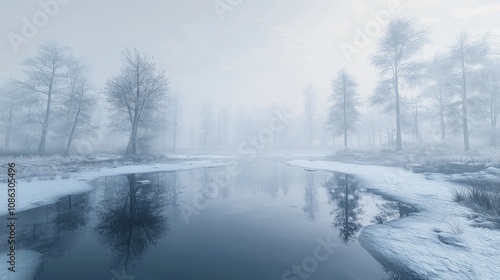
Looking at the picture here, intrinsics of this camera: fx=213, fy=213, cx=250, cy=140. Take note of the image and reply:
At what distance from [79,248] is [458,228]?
8217 mm

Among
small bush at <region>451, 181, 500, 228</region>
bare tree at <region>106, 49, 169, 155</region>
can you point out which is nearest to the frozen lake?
small bush at <region>451, 181, 500, 228</region>

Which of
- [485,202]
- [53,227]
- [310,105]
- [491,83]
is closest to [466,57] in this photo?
[491,83]

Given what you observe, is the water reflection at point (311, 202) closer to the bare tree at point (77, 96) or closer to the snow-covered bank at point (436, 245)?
the snow-covered bank at point (436, 245)

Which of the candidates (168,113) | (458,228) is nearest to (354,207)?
(458,228)

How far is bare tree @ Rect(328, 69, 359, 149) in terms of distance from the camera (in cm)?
3030

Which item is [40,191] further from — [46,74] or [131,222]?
[46,74]

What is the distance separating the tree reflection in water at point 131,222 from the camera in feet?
14.2

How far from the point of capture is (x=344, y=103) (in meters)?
30.1

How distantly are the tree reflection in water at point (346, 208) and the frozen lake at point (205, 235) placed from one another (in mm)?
32

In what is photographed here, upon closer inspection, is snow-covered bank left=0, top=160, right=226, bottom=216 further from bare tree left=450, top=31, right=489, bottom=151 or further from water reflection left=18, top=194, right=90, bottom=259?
bare tree left=450, top=31, right=489, bottom=151

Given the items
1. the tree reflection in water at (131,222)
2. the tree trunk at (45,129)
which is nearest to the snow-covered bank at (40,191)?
the tree reflection in water at (131,222)

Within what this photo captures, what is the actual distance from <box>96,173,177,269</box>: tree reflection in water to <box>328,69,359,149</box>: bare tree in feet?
89.7

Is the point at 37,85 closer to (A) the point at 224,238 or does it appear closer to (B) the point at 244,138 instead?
(A) the point at 224,238

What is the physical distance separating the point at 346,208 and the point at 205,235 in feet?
16.0
